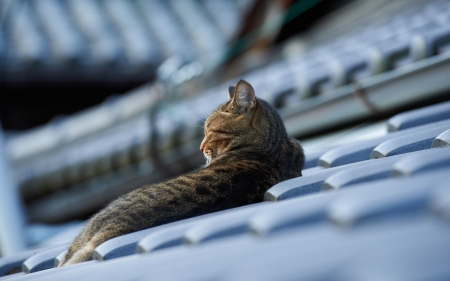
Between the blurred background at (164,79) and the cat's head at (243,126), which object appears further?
the blurred background at (164,79)

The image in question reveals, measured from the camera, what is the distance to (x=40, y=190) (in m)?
4.56

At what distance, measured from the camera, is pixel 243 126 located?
6.68ft

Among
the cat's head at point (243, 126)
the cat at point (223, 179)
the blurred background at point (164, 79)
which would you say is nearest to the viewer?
the cat at point (223, 179)

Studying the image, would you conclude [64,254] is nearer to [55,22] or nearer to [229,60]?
[229,60]

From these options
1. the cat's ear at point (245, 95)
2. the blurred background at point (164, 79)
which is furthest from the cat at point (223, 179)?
the blurred background at point (164, 79)

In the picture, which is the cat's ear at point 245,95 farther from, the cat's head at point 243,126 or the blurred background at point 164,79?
the blurred background at point 164,79

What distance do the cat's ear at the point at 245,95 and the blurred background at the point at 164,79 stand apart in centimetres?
54

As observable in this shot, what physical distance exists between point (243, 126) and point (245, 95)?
0.33 ft

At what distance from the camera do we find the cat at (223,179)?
1.52 m

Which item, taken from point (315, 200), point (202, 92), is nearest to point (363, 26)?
point (202, 92)

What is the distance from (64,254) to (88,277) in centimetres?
55

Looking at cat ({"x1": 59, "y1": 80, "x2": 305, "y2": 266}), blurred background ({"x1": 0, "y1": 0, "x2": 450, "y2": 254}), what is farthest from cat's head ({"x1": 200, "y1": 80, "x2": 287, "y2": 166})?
blurred background ({"x1": 0, "y1": 0, "x2": 450, "y2": 254})

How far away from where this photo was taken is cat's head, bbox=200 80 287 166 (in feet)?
6.52

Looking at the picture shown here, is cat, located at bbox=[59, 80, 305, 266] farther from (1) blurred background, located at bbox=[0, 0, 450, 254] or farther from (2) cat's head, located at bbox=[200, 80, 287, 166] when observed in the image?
(1) blurred background, located at bbox=[0, 0, 450, 254]
